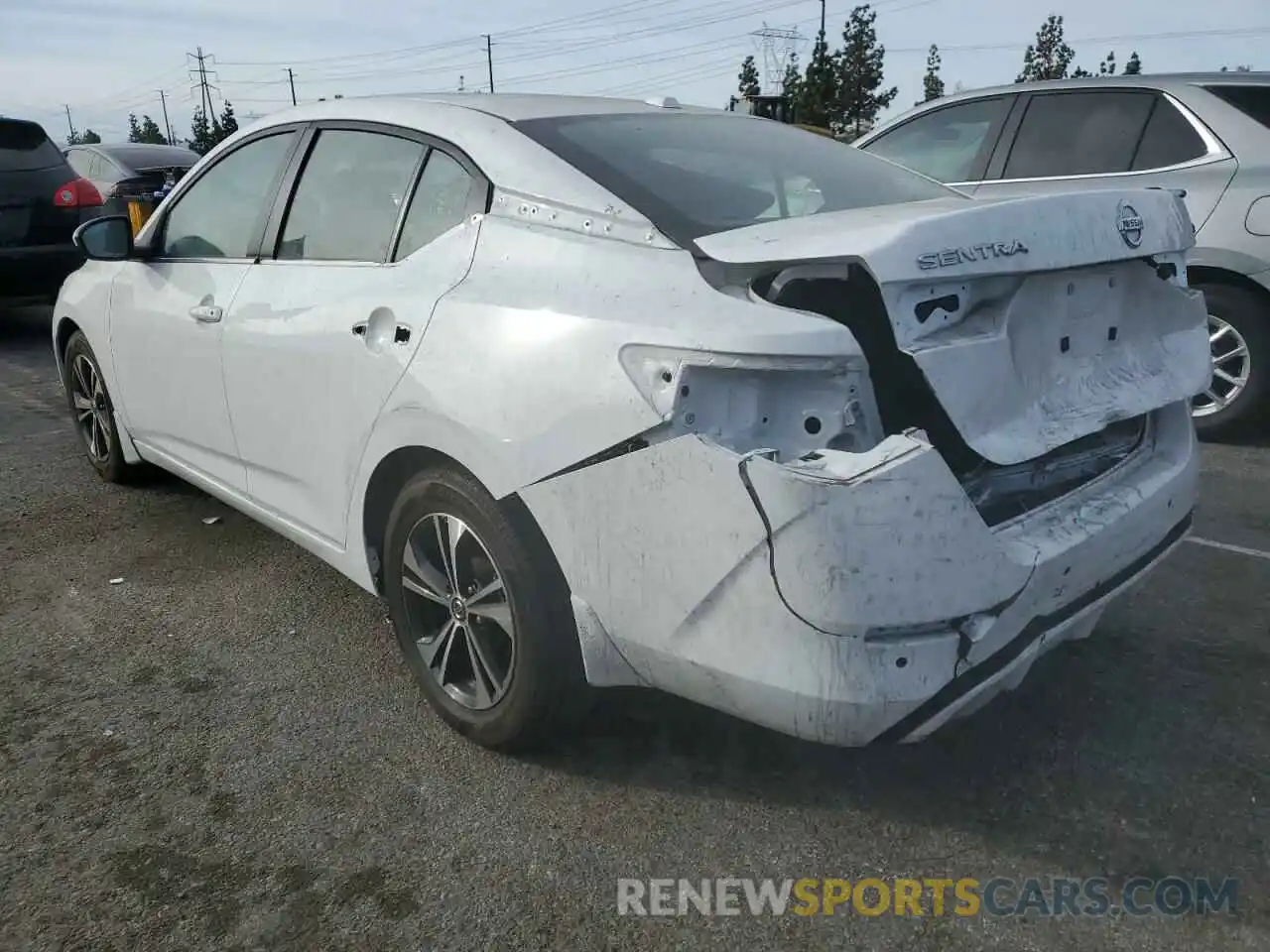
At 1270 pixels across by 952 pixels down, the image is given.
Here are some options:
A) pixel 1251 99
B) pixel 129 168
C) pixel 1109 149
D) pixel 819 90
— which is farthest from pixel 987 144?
pixel 819 90

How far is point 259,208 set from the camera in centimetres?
354

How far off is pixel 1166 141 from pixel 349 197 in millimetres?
4395

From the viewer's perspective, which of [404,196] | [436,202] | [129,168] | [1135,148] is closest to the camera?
[436,202]

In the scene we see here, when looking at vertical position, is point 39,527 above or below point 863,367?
below

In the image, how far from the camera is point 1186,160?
5.47 m

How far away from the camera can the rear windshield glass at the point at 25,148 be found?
8711 mm

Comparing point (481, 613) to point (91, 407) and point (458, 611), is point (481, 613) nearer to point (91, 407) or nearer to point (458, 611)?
point (458, 611)

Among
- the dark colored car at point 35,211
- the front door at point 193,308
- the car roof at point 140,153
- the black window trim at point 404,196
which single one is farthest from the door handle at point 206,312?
the car roof at point 140,153

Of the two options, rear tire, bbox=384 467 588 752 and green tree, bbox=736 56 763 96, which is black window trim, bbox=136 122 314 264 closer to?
rear tire, bbox=384 467 588 752

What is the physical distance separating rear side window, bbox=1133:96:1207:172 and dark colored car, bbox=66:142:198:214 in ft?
34.3

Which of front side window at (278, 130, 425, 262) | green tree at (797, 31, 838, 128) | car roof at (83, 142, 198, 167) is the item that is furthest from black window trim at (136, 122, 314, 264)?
green tree at (797, 31, 838, 128)

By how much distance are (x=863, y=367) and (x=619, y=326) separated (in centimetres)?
50

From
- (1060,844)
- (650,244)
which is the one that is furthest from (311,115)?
(1060,844)

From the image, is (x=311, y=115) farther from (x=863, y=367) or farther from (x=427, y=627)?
(x=863, y=367)
